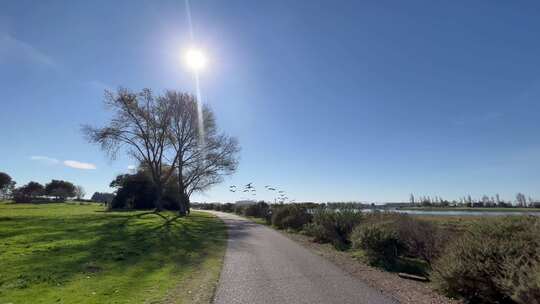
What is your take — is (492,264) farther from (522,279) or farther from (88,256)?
(88,256)

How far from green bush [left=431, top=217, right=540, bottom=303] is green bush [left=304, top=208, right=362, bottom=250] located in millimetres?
8918

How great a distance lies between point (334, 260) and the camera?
10.6m

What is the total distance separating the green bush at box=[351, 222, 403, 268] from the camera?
10.5 metres

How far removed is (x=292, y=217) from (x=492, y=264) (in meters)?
17.8

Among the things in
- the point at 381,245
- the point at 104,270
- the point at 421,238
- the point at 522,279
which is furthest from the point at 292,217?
the point at 522,279

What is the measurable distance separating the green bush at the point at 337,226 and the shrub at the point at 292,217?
493 centimetres

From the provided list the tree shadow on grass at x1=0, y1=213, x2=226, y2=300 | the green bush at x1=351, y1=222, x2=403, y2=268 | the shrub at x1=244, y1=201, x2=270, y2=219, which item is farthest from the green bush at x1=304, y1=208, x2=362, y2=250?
the shrub at x1=244, y1=201, x2=270, y2=219

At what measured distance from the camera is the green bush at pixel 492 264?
5461mm

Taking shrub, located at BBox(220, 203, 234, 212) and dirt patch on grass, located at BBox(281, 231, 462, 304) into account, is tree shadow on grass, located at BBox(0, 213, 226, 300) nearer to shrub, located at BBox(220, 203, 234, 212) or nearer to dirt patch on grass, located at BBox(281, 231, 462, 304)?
dirt patch on grass, located at BBox(281, 231, 462, 304)

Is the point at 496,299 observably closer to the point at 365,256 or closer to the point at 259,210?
the point at 365,256

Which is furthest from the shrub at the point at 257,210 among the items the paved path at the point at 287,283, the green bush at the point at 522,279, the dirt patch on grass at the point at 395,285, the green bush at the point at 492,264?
the green bush at the point at 522,279

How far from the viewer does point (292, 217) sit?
76.7 feet

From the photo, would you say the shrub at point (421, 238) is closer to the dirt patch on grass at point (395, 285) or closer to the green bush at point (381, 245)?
the green bush at point (381, 245)

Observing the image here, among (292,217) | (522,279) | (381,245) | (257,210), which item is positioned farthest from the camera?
(257,210)
